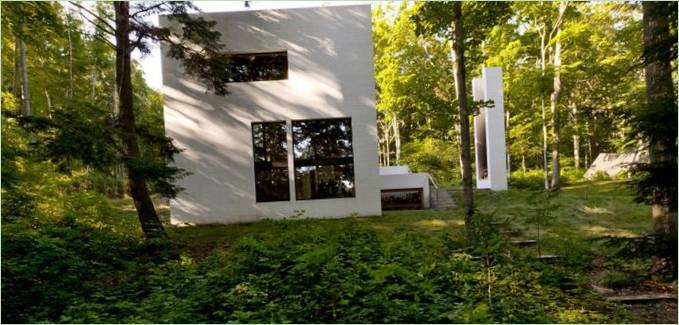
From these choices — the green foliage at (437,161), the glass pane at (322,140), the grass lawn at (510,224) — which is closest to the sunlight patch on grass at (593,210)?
the grass lawn at (510,224)

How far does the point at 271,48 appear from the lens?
37.8 feet

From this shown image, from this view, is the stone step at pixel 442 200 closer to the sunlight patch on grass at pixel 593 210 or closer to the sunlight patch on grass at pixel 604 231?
the sunlight patch on grass at pixel 593 210

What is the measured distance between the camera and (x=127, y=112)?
8.39 metres

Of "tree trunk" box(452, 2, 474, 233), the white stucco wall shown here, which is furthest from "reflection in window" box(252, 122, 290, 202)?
"tree trunk" box(452, 2, 474, 233)

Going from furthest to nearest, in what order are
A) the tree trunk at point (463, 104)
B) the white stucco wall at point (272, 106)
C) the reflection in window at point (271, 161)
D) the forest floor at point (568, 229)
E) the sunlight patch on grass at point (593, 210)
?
the reflection in window at point (271, 161)
the white stucco wall at point (272, 106)
the sunlight patch on grass at point (593, 210)
the tree trunk at point (463, 104)
the forest floor at point (568, 229)

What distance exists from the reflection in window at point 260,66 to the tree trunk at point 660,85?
29.3 ft

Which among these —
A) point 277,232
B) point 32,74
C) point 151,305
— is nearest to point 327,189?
point 277,232

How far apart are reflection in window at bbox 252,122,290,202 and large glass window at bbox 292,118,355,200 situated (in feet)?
1.28

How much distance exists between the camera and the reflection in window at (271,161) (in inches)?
449

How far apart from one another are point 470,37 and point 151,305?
7.94 m

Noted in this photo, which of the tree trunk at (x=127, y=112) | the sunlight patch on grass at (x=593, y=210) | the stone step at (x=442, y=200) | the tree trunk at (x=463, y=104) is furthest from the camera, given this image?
the stone step at (x=442, y=200)

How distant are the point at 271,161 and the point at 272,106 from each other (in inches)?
68.9

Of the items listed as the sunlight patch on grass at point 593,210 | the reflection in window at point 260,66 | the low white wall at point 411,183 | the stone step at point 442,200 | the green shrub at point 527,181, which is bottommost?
the sunlight patch on grass at point 593,210

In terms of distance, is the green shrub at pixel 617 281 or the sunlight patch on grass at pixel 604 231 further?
the sunlight patch on grass at pixel 604 231
